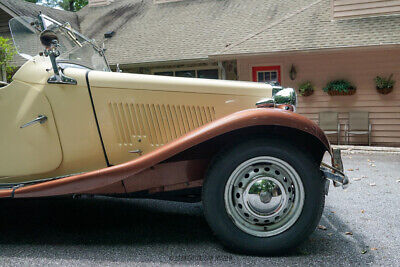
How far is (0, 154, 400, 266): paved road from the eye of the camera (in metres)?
2.43

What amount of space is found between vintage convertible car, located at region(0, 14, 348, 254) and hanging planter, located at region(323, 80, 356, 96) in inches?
286

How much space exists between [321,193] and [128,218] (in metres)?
1.89

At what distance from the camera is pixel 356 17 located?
31.4ft

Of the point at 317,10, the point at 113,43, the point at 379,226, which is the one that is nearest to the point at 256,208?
the point at 379,226

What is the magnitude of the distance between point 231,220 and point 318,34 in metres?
8.18

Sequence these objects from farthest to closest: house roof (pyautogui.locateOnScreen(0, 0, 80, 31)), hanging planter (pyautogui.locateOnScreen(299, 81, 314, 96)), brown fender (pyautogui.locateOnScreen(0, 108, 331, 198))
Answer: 1. house roof (pyautogui.locateOnScreen(0, 0, 80, 31))
2. hanging planter (pyautogui.locateOnScreen(299, 81, 314, 96))
3. brown fender (pyautogui.locateOnScreen(0, 108, 331, 198))

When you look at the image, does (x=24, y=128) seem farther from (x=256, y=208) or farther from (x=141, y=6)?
(x=141, y=6)

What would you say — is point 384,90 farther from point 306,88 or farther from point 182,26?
point 182,26

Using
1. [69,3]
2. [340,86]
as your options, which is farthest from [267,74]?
[69,3]

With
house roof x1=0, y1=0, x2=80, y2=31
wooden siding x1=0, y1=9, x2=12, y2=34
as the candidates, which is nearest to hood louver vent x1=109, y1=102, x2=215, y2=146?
house roof x1=0, y1=0, x2=80, y2=31

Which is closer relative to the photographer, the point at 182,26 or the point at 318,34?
the point at 318,34

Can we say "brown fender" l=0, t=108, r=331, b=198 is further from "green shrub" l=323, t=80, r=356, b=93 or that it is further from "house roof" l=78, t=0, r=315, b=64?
"house roof" l=78, t=0, r=315, b=64

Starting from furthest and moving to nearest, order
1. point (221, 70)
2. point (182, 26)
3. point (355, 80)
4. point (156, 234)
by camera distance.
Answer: point (182, 26), point (221, 70), point (355, 80), point (156, 234)

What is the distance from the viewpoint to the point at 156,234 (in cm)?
293
